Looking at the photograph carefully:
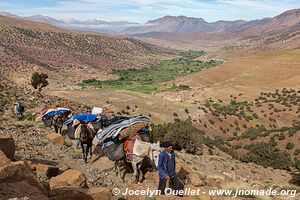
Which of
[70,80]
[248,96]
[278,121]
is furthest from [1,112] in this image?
[70,80]

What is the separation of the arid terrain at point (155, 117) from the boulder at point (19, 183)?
17 mm

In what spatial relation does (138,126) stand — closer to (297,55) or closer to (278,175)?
(278,175)

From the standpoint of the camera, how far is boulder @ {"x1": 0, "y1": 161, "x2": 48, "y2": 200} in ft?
18.7

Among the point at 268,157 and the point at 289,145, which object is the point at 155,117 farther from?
the point at 268,157

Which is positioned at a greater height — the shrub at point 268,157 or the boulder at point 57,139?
the boulder at point 57,139

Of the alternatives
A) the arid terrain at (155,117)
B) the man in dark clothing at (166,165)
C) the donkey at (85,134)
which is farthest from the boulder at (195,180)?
the donkey at (85,134)

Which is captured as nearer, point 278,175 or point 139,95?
point 278,175

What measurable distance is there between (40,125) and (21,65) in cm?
7719

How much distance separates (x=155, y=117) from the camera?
40.9 metres

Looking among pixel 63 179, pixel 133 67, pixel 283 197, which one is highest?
pixel 63 179

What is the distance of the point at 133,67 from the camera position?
130 m

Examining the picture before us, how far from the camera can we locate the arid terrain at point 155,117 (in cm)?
902

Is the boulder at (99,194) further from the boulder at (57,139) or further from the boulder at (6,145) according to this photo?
the boulder at (57,139)

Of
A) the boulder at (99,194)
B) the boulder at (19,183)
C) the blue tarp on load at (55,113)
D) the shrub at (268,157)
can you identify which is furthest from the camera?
the shrub at (268,157)
